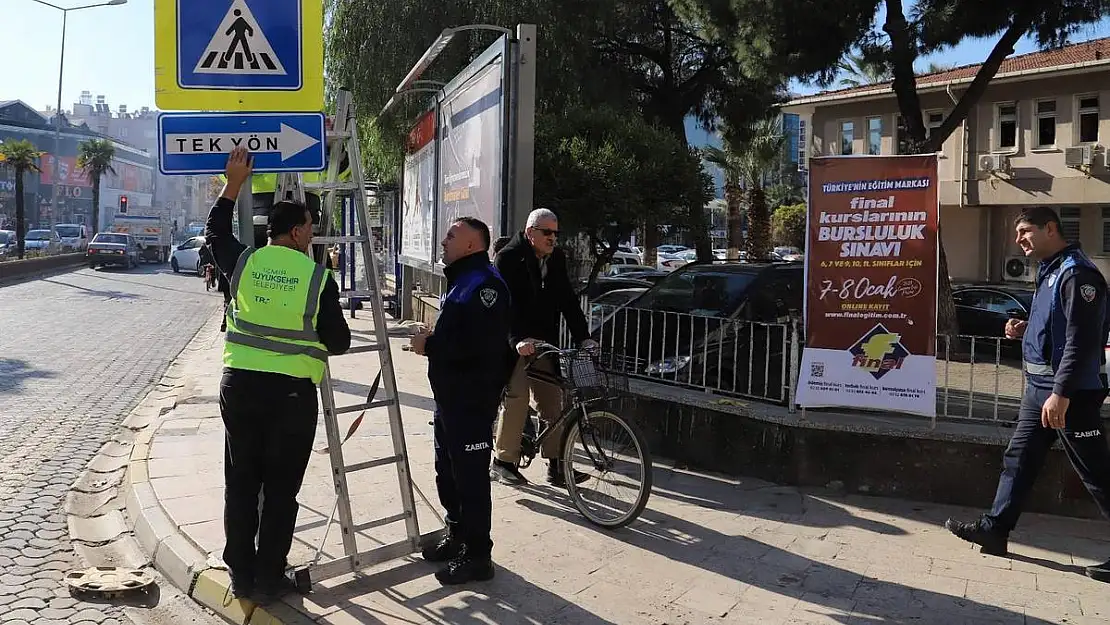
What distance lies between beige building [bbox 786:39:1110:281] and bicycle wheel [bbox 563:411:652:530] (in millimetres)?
23064

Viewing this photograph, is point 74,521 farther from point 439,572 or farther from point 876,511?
point 876,511

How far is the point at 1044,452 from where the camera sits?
187 inches

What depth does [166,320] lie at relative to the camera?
1866 cm

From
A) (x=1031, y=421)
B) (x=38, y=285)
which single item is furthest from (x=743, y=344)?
(x=38, y=285)

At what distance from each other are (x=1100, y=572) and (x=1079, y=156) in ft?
79.7

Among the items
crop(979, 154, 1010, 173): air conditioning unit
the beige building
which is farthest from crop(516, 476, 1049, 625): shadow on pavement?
crop(979, 154, 1010, 173): air conditioning unit

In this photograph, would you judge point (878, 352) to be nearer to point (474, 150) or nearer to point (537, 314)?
point (537, 314)

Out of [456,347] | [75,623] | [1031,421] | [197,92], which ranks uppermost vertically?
[197,92]

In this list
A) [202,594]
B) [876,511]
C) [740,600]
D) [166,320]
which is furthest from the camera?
[166,320]

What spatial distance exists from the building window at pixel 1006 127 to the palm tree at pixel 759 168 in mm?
6372

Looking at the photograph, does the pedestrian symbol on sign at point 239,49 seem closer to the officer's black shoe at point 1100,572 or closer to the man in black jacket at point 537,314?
the man in black jacket at point 537,314

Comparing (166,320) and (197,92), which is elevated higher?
(197,92)

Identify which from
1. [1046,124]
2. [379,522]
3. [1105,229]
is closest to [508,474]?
[379,522]

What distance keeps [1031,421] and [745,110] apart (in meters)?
19.0
